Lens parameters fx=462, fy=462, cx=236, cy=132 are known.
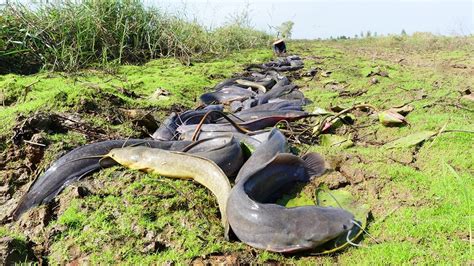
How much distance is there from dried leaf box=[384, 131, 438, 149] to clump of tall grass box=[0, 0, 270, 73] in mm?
4530

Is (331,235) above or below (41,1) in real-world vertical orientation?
below

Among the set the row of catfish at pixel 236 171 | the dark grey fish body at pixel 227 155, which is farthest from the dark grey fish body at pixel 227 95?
the dark grey fish body at pixel 227 155

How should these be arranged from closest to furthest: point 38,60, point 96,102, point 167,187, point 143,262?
1. point 143,262
2. point 167,187
3. point 96,102
4. point 38,60

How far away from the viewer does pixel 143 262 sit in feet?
7.39

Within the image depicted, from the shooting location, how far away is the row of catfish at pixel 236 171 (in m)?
2.34

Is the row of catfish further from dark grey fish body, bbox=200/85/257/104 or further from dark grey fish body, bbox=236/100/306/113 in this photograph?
dark grey fish body, bbox=200/85/257/104

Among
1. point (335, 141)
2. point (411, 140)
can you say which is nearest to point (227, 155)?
point (335, 141)

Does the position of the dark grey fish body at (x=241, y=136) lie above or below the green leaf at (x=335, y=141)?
above

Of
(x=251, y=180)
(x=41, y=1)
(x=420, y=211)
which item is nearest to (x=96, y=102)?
(x=251, y=180)

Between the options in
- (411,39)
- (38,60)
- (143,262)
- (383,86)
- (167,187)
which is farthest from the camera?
(411,39)

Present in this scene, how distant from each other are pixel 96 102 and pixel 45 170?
1.20 meters

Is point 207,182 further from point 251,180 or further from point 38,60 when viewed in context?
point 38,60

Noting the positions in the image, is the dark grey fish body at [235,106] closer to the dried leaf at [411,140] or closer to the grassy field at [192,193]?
the grassy field at [192,193]

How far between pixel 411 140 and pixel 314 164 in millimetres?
977
